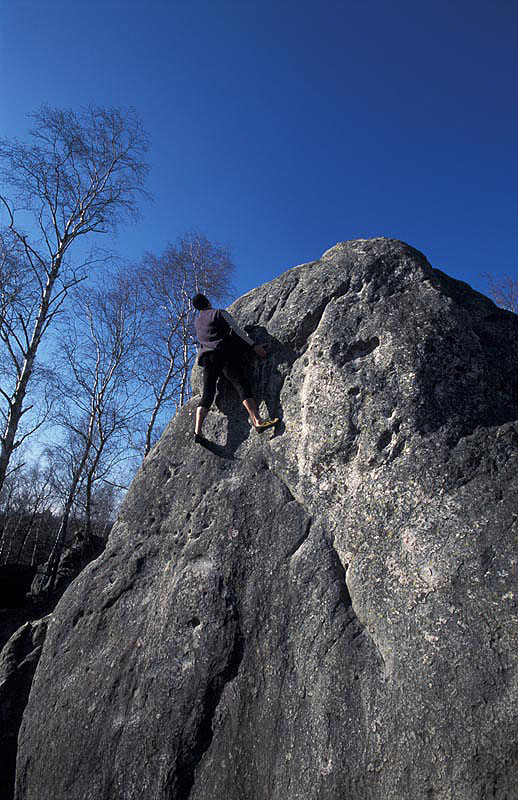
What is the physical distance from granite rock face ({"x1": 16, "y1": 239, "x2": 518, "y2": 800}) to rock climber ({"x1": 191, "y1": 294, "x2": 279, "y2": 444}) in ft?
Answer: 0.73

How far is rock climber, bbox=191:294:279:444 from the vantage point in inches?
228

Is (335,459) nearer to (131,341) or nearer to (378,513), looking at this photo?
(378,513)

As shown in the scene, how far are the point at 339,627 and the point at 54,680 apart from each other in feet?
10.1

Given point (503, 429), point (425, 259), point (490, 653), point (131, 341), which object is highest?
point (131, 341)

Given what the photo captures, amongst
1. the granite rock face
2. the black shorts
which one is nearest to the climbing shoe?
the granite rock face

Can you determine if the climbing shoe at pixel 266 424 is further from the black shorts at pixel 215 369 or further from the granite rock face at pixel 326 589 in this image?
the black shorts at pixel 215 369

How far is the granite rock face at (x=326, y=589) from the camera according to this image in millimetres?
3518

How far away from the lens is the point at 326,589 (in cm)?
431

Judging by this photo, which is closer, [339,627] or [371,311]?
[339,627]

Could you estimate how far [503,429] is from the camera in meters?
4.35

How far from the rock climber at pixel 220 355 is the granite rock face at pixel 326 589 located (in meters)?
0.22

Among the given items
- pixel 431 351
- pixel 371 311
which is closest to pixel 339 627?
pixel 431 351

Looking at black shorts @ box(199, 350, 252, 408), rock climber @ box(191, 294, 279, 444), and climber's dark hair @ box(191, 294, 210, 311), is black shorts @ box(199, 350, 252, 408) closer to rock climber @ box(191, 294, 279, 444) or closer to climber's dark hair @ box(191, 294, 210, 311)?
rock climber @ box(191, 294, 279, 444)

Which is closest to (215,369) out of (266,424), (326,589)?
(266,424)
